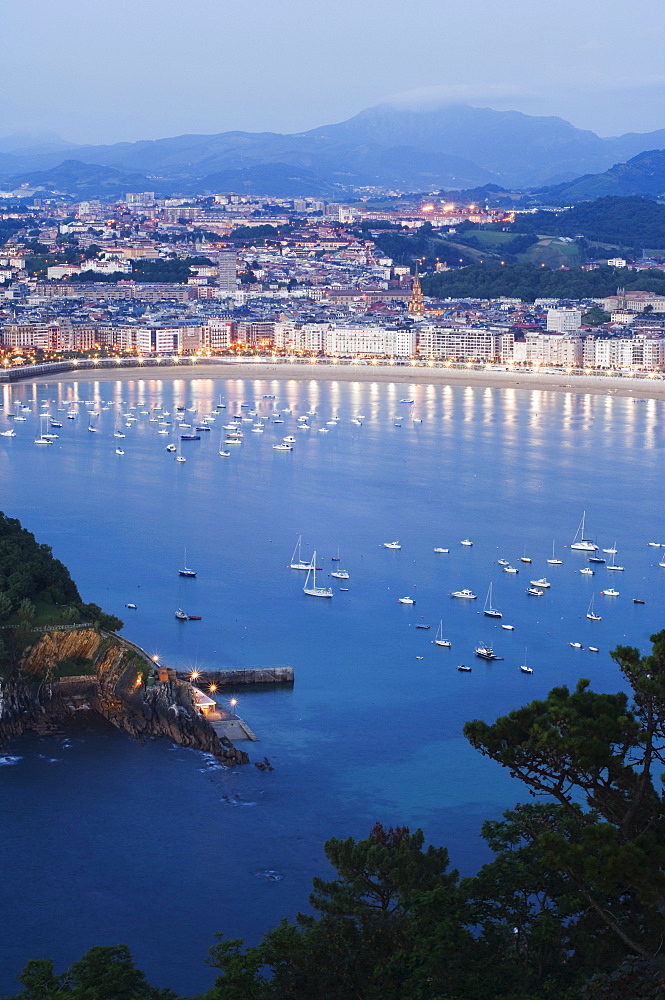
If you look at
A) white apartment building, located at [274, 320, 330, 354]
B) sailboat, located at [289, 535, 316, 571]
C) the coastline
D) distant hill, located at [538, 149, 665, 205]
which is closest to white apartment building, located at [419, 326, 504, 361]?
the coastline

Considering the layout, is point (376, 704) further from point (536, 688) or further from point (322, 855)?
point (322, 855)

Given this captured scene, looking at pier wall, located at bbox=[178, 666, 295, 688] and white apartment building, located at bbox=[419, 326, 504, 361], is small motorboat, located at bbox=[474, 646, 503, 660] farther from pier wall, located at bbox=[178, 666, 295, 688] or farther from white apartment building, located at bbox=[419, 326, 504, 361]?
white apartment building, located at bbox=[419, 326, 504, 361]

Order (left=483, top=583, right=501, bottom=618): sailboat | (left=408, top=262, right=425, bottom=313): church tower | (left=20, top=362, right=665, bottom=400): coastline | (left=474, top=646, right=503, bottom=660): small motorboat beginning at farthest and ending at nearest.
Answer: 1. (left=408, top=262, right=425, bottom=313): church tower
2. (left=20, top=362, right=665, bottom=400): coastline
3. (left=483, top=583, right=501, bottom=618): sailboat
4. (left=474, top=646, right=503, bottom=660): small motorboat

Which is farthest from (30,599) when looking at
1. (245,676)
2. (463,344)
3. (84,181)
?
(84,181)

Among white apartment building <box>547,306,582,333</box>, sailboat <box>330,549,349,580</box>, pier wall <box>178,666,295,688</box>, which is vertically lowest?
pier wall <box>178,666,295,688</box>

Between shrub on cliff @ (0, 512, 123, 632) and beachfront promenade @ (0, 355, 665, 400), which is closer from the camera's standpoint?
shrub on cliff @ (0, 512, 123, 632)

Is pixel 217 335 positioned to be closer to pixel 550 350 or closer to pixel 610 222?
pixel 550 350
